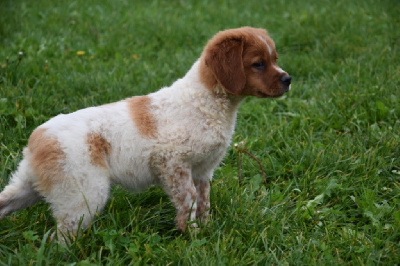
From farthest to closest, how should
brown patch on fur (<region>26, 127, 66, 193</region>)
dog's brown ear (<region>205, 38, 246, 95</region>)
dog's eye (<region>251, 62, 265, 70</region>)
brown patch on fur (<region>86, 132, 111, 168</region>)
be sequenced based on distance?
dog's eye (<region>251, 62, 265, 70</region>) → dog's brown ear (<region>205, 38, 246, 95</region>) → brown patch on fur (<region>86, 132, 111, 168</region>) → brown patch on fur (<region>26, 127, 66, 193</region>)

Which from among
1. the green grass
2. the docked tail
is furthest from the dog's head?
the docked tail

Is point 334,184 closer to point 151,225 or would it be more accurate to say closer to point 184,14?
point 151,225

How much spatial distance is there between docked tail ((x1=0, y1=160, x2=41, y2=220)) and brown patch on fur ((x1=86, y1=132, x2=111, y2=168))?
18.2 inches

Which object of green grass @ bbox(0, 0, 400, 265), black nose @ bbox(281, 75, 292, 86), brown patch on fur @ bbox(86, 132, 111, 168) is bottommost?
green grass @ bbox(0, 0, 400, 265)

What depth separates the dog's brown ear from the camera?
3.16 metres

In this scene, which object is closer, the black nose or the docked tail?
the docked tail

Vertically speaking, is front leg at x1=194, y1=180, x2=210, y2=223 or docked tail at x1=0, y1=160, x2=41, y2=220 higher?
docked tail at x1=0, y1=160, x2=41, y2=220

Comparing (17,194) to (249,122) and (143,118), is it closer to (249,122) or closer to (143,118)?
(143,118)

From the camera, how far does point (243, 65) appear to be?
128 inches

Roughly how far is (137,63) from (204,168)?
2.99 meters

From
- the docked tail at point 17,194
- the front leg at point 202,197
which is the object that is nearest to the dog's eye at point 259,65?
the front leg at point 202,197

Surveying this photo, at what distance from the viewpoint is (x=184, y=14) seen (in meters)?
7.99

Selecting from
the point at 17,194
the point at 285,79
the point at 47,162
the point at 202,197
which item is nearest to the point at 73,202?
the point at 47,162

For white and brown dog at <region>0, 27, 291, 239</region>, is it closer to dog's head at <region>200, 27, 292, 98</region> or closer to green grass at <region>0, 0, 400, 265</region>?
dog's head at <region>200, 27, 292, 98</region>
